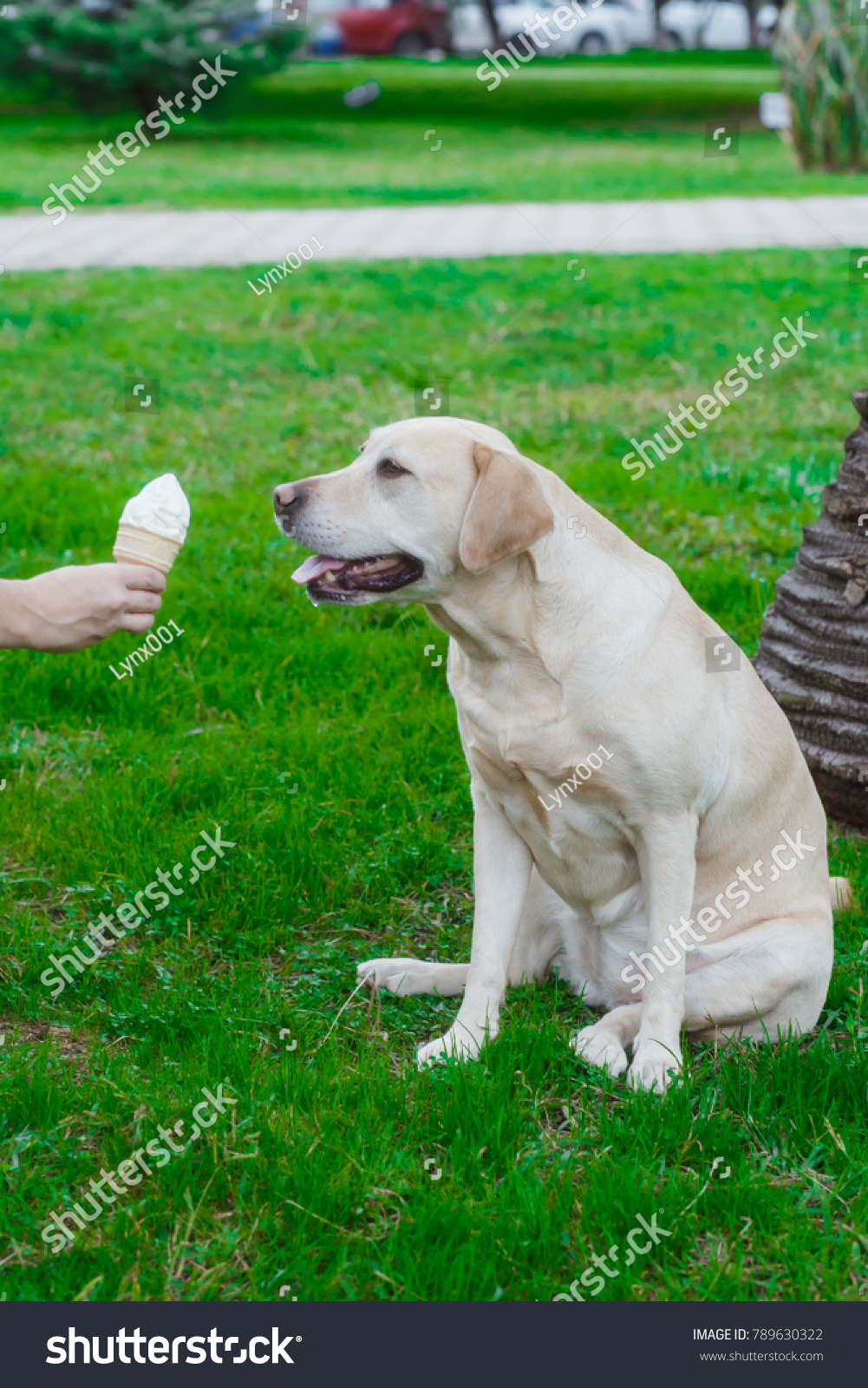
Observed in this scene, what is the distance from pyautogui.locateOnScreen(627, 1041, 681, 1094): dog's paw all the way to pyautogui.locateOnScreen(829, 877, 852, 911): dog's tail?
0.98 meters

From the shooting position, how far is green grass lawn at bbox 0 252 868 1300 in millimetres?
2594

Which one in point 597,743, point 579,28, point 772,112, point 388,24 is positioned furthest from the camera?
point 579,28

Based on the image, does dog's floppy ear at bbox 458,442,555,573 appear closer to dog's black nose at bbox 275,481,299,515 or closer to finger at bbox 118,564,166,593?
dog's black nose at bbox 275,481,299,515

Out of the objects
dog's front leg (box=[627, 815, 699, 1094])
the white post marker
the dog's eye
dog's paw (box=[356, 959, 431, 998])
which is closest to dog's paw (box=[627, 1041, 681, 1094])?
dog's front leg (box=[627, 815, 699, 1094])

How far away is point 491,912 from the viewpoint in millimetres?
3328

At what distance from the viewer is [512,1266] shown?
8.32 ft

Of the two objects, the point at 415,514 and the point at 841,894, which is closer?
the point at 415,514

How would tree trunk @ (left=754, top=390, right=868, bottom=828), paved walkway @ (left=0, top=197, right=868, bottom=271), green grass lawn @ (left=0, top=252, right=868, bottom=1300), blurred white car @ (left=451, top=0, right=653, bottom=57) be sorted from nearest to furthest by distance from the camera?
green grass lawn @ (left=0, top=252, right=868, bottom=1300)
tree trunk @ (left=754, top=390, right=868, bottom=828)
paved walkway @ (left=0, top=197, right=868, bottom=271)
blurred white car @ (left=451, top=0, right=653, bottom=57)

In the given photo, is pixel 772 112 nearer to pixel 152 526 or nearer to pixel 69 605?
pixel 152 526

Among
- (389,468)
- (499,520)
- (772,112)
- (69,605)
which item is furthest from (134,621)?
(772,112)

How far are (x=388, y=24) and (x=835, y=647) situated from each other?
37599mm

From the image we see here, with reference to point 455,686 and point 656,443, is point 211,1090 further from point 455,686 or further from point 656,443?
point 656,443

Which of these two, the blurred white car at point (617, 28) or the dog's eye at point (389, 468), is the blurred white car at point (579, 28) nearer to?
the blurred white car at point (617, 28)

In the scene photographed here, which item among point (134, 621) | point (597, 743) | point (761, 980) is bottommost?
point (761, 980)
